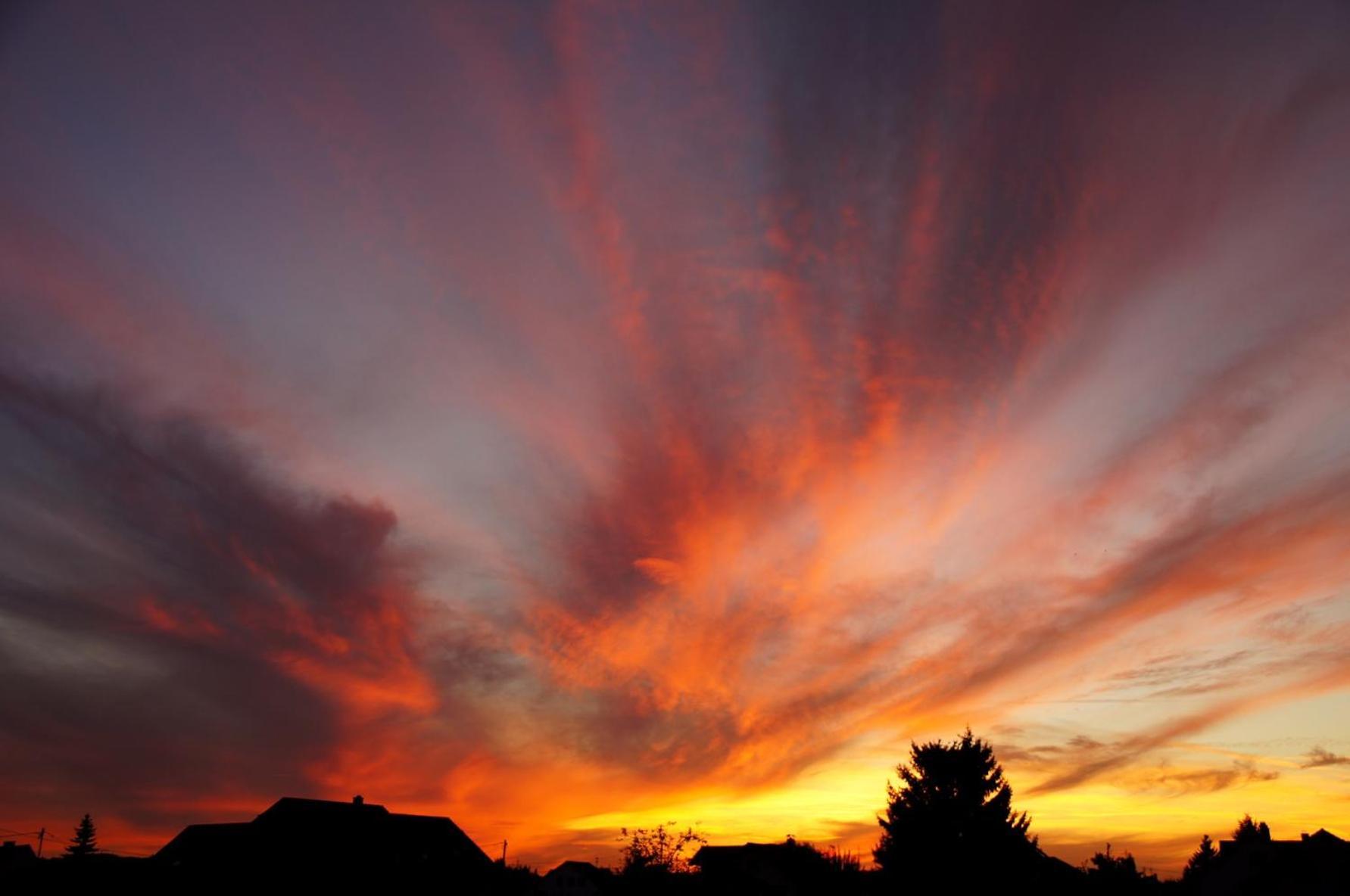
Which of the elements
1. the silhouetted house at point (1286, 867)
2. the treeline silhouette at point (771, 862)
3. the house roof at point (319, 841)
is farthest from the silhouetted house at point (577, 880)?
the silhouetted house at point (1286, 867)

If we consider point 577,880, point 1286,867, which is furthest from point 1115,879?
point 577,880

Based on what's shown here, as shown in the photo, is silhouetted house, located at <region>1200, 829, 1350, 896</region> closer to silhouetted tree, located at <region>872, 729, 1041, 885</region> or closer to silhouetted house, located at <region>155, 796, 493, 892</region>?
silhouetted tree, located at <region>872, 729, 1041, 885</region>

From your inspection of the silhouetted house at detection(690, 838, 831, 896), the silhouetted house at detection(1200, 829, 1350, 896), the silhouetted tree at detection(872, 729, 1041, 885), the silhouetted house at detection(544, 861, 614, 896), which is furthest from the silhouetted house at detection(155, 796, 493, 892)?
the silhouetted house at detection(1200, 829, 1350, 896)

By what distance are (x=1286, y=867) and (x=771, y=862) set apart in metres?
44.7

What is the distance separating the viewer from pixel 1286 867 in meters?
69.7

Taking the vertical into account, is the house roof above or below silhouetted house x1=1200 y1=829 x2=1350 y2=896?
above

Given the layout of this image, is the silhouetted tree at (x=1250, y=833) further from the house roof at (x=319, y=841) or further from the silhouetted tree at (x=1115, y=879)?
the house roof at (x=319, y=841)

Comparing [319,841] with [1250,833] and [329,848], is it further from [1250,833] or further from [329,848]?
[1250,833]

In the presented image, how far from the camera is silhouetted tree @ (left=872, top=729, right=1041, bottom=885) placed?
168ft

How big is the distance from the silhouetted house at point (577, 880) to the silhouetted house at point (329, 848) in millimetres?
13496

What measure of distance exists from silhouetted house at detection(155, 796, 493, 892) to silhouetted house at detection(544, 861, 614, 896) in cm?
1350

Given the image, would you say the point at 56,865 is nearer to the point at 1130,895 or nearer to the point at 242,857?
the point at 242,857

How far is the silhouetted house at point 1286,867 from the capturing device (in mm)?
66375

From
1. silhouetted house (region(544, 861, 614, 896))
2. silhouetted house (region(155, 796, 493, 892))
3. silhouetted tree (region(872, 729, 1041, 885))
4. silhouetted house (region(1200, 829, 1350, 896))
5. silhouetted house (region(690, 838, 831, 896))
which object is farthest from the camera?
silhouetted house (region(544, 861, 614, 896))
